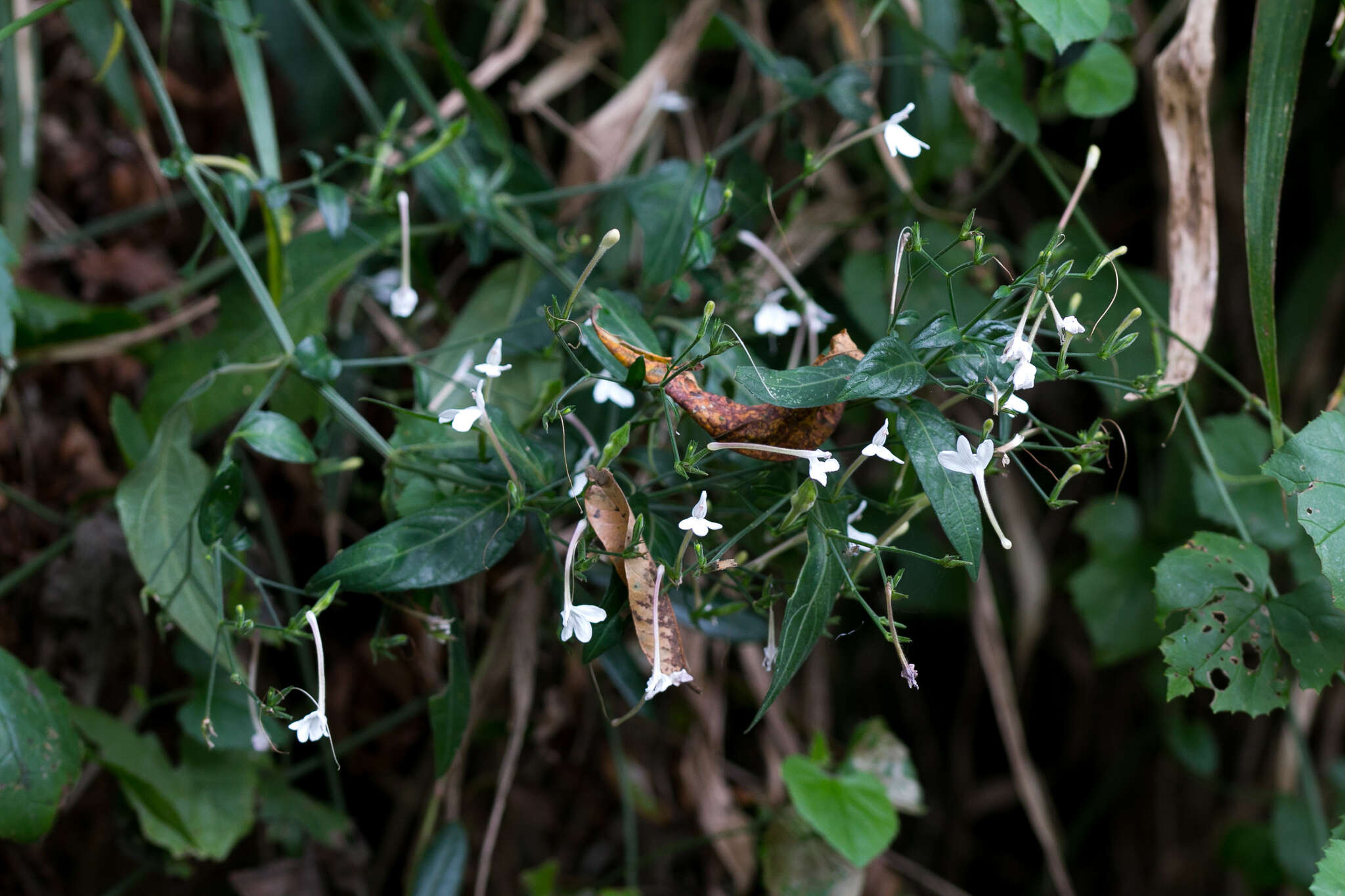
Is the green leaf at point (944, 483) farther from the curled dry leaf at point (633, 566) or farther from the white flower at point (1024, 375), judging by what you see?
the curled dry leaf at point (633, 566)

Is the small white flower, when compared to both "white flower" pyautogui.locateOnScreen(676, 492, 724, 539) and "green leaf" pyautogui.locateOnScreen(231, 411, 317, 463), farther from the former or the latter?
"green leaf" pyautogui.locateOnScreen(231, 411, 317, 463)

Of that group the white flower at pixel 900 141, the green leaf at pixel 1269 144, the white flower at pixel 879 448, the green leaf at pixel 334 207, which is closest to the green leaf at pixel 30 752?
the green leaf at pixel 334 207

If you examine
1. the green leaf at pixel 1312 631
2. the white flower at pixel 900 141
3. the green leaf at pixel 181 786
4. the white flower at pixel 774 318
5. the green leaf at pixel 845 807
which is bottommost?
the green leaf at pixel 845 807

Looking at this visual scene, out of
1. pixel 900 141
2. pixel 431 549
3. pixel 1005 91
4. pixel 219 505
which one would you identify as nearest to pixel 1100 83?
pixel 1005 91

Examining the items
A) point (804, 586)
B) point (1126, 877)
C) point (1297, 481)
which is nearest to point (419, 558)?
point (804, 586)

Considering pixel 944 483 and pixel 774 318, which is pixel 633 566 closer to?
pixel 944 483

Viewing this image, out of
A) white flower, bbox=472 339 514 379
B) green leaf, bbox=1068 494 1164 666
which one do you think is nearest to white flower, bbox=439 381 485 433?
white flower, bbox=472 339 514 379

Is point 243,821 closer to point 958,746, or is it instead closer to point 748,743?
point 748,743
